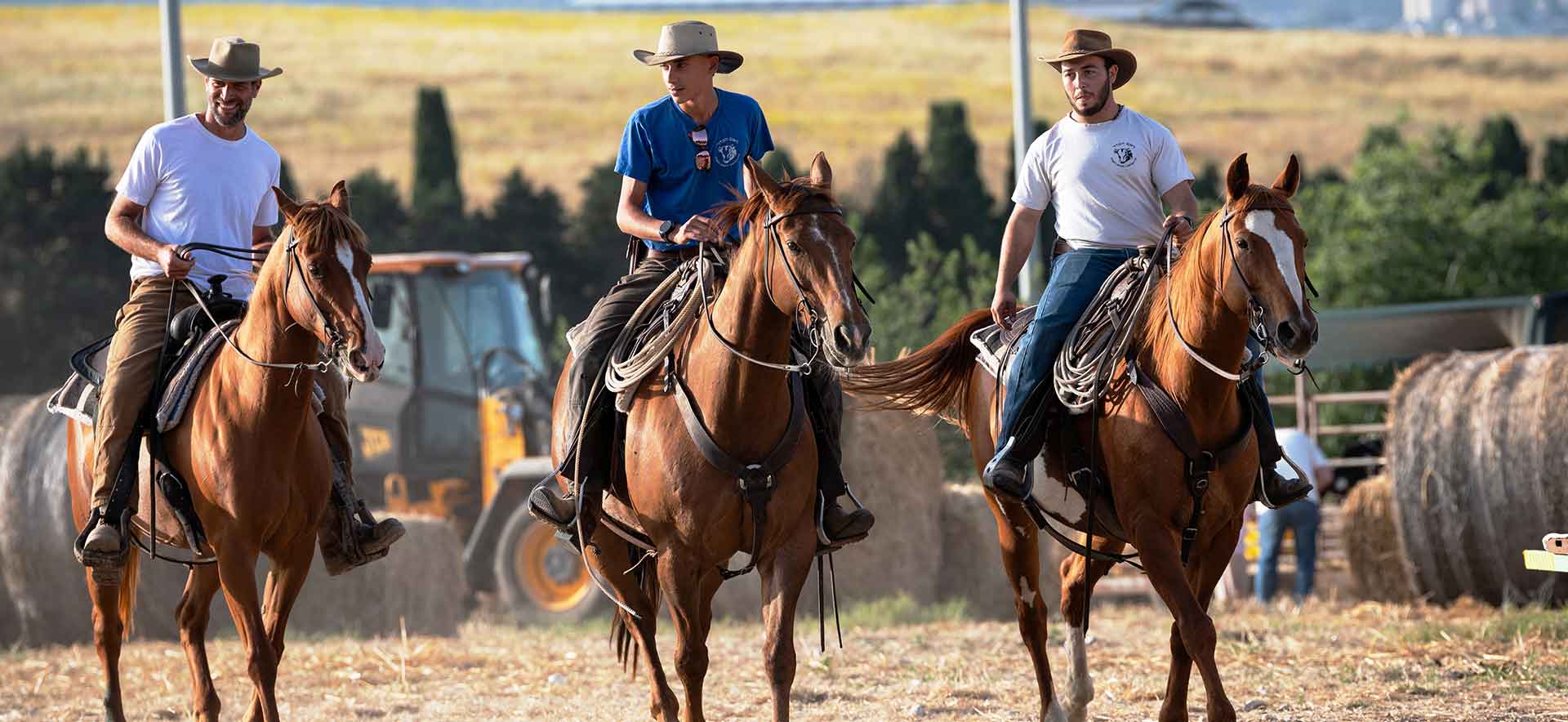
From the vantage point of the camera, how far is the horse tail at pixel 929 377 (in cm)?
915

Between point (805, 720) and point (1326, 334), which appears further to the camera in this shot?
point (1326, 334)

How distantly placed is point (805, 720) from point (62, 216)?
30.6 m

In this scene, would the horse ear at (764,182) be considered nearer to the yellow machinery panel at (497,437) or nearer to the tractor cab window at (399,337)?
the yellow machinery panel at (497,437)

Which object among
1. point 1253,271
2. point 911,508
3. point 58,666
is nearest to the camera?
point 1253,271

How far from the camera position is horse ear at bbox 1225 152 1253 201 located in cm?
710

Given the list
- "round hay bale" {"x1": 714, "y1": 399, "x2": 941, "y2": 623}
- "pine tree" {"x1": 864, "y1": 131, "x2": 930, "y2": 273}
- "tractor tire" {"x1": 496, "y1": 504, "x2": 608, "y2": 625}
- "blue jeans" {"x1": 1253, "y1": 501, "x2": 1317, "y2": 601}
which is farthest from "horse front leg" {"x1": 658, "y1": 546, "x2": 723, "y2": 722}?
"pine tree" {"x1": 864, "y1": 131, "x2": 930, "y2": 273}

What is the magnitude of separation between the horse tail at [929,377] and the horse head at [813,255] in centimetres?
228

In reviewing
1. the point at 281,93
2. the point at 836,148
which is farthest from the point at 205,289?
the point at 281,93

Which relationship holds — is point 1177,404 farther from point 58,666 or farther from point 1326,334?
point 1326,334

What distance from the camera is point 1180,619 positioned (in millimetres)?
7105

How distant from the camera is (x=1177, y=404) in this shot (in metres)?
7.49

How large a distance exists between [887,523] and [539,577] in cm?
369

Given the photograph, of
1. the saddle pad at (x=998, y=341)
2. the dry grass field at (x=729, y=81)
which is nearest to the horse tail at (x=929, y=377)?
the saddle pad at (x=998, y=341)

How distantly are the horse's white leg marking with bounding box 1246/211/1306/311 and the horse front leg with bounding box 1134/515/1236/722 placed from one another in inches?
45.3
